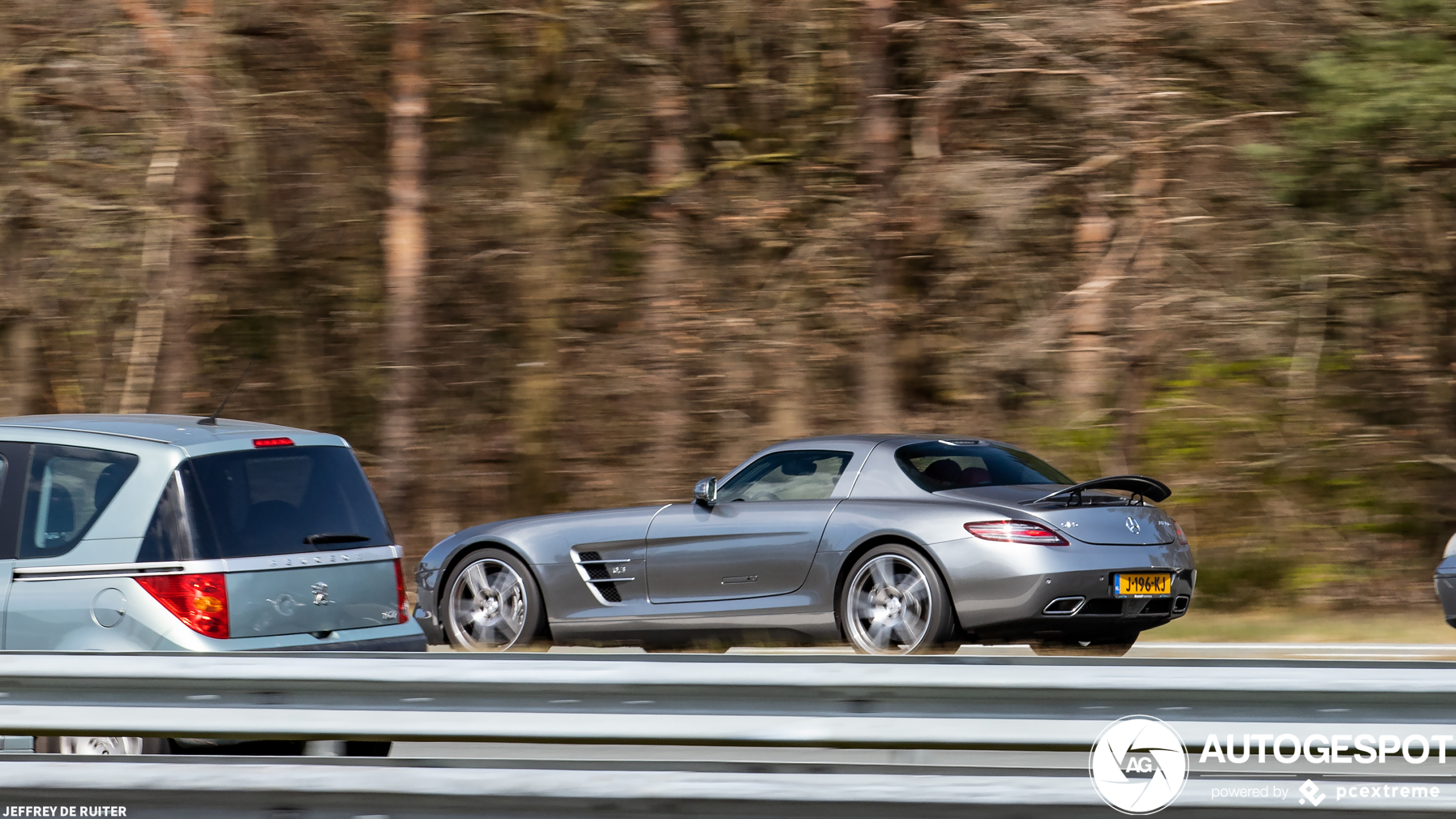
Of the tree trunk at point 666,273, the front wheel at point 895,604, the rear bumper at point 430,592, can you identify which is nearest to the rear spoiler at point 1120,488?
the front wheel at point 895,604

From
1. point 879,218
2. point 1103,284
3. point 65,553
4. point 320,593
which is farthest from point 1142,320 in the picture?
point 65,553

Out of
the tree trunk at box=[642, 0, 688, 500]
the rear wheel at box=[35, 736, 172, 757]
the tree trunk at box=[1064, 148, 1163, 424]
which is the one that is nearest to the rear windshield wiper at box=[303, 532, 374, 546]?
the rear wheel at box=[35, 736, 172, 757]

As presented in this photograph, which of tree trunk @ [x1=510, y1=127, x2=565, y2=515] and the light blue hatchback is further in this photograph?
tree trunk @ [x1=510, y1=127, x2=565, y2=515]

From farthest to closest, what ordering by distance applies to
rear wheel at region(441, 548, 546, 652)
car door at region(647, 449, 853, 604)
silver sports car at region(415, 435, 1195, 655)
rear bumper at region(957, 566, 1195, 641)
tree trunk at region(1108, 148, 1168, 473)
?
1. tree trunk at region(1108, 148, 1168, 473)
2. rear wheel at region(441, 548, 546, 652)
3. car door at region(647, 449, 853, 604)
4. silver sports car at region(415, 435, 1195, 655)
5. rear bumper at region(957, 566, 1195, 641)

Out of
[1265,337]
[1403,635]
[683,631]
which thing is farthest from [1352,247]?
[683,631]

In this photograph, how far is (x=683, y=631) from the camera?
31.1 ft

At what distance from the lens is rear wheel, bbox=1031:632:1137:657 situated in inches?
352

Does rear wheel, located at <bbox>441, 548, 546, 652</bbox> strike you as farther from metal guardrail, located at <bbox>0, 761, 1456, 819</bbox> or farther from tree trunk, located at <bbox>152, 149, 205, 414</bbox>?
tree trunk, located at <bbox>152, 149, 205, 414</bbox>

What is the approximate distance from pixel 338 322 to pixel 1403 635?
38.7ft

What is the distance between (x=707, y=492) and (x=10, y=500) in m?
4.41

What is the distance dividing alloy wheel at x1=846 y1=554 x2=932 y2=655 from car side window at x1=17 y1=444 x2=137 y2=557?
4306mm

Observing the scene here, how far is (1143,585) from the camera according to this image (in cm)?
856

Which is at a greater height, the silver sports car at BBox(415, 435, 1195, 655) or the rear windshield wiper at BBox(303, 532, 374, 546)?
the rear windshield wiper at BBox(303, 532, 374, 546)

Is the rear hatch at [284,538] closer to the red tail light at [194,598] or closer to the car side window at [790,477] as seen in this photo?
the red tail light at [194,598]
